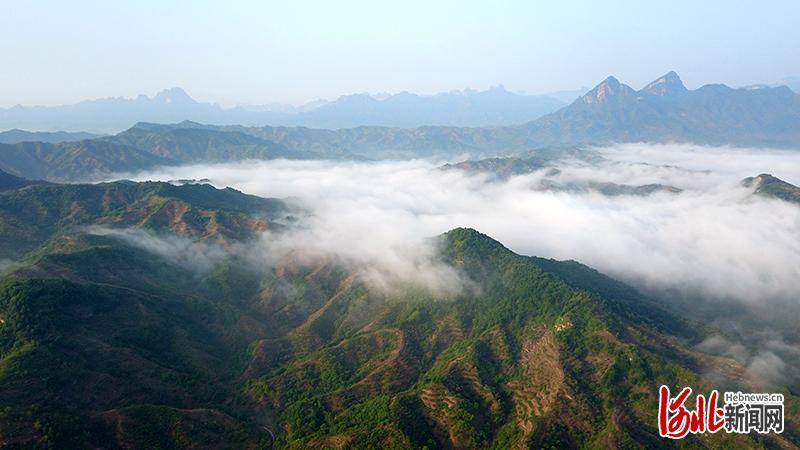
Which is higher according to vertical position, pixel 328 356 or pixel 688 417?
pixel 688 417

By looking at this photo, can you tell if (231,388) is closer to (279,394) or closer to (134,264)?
(279,394)

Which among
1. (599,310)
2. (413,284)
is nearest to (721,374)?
(599,310)

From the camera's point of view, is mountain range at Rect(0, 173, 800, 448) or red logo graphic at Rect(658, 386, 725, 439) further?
mountain range at Rect(0, 173, 800, 448)

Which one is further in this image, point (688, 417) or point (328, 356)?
point (328, 356)

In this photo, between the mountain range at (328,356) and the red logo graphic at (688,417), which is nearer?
the red logo graphic at (688,417)
